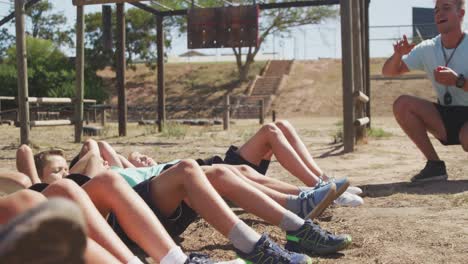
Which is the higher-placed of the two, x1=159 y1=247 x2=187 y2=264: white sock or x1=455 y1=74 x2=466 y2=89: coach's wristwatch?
x1=455 y1=74 x2=466 y2=89: coach's wristwatch

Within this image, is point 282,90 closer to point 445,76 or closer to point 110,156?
point 445,76

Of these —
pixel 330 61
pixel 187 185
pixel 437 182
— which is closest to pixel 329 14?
pixel 330 61

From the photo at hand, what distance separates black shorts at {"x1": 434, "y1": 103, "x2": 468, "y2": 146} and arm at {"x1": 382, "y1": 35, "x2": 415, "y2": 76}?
551 millimetres

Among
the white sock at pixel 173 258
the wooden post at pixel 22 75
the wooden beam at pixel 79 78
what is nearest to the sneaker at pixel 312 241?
the white sock at pixel 173 258

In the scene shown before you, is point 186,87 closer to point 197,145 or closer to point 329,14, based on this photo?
point 329,14

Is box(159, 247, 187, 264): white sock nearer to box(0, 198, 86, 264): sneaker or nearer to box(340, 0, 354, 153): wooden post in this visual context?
box(0, 198, 86, 264): sneaker

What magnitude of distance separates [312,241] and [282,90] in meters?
34.0

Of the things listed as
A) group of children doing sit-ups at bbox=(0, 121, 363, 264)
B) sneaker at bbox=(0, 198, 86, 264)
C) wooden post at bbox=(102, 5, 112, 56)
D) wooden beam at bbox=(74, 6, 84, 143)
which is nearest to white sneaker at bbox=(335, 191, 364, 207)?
group of children doing sit-ups at bbox=(0, 121, 363, 264)

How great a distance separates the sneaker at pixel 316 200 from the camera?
11.5ft

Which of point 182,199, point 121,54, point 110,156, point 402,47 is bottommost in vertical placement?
point 182,199

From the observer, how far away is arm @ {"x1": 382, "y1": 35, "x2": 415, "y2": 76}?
6.01 metres

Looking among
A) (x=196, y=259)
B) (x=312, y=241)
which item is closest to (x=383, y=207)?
(x=312, y=241)

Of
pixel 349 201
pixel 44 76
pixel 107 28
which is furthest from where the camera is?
pixel 44 76

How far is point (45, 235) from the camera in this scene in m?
0.97
